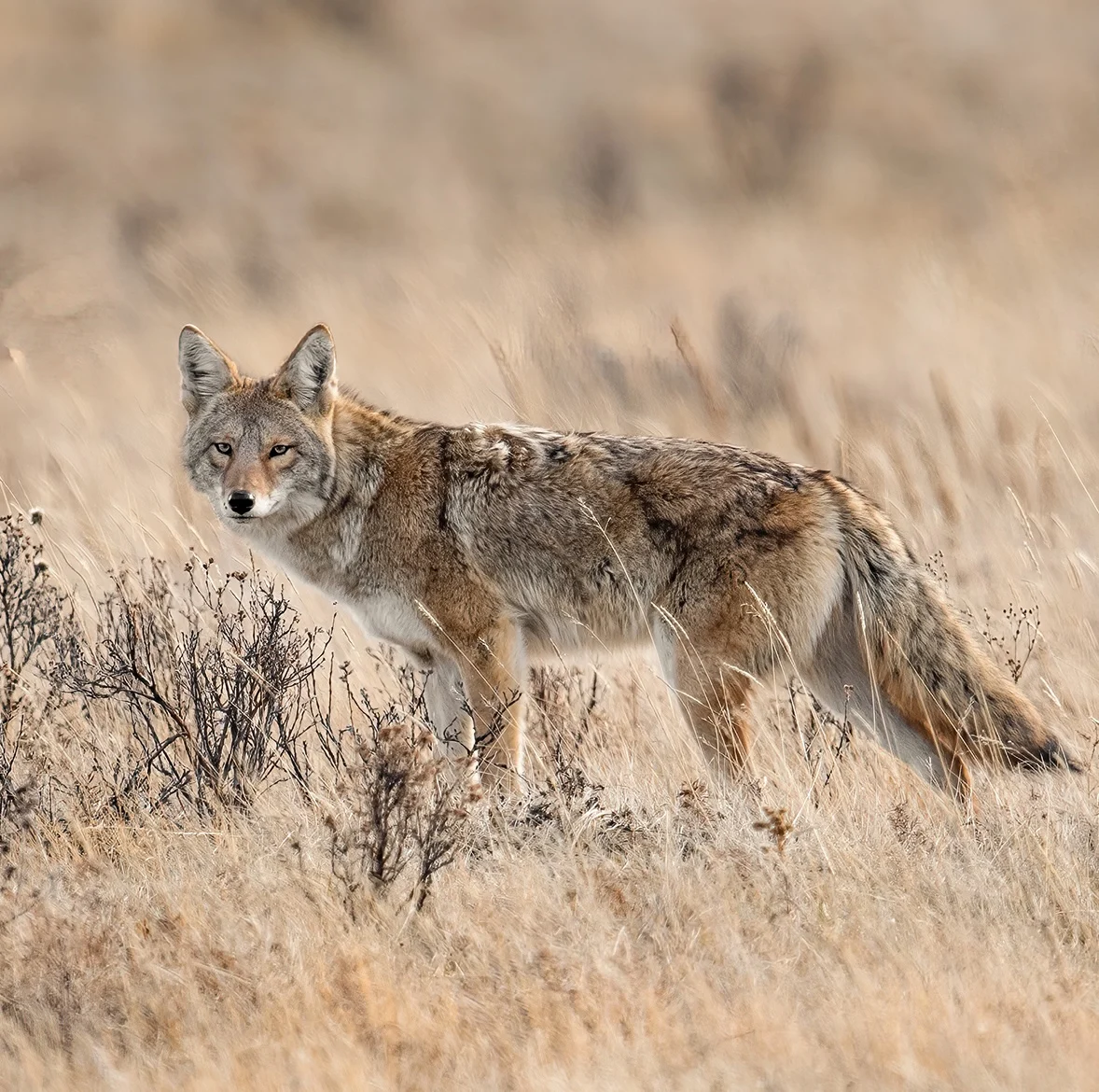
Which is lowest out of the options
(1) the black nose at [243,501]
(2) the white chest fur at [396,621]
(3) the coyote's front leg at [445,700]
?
(3) the coyote's front leg at [445,700]

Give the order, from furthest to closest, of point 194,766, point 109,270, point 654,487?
point 109,270
point 654,487
point 194,766

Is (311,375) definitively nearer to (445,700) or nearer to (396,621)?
(396,621)

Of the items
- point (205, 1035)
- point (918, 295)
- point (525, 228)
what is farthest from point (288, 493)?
point (525, 228)

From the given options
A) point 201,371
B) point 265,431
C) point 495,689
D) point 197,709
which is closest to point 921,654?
point 495,689

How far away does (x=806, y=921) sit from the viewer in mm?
3871

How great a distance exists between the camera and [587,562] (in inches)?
218

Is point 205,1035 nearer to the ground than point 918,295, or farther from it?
nearer to the ground

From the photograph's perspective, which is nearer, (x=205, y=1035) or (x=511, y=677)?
(x=205, y=1035)

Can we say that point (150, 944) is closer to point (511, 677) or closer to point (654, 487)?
point (511, 677)

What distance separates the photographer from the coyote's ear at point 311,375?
19.5ft

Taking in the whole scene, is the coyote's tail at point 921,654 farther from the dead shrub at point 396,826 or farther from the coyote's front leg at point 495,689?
the dead shrub at point 396,826

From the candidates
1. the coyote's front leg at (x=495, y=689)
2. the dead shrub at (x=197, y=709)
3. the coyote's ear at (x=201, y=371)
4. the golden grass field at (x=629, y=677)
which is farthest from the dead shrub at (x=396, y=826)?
the coyote's ear at (x=201, y=371)

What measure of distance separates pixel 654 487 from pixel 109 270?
49.5 ft

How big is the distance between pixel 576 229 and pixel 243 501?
13083mm
